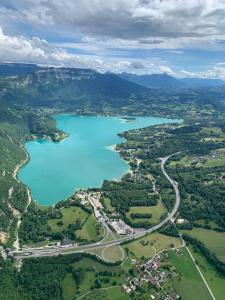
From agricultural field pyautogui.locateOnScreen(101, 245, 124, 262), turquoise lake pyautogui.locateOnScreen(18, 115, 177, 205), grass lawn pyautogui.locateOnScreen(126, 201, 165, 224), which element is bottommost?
turquoise lake pyautogui.locateOnScreen(18, 115, 177, 205)

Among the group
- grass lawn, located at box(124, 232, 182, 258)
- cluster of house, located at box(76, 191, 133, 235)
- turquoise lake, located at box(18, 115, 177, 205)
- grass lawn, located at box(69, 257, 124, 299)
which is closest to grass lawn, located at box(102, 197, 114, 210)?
cluster of house, located at box(76, 191, 133, 235)

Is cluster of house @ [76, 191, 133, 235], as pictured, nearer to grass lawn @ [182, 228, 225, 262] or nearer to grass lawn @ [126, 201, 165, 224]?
grass lawn @ [126, 201, 165, 224]

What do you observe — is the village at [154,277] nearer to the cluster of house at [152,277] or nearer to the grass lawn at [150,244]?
the cluster of house at [152,277]

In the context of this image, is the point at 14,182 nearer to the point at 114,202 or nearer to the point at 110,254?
the point at 114,202

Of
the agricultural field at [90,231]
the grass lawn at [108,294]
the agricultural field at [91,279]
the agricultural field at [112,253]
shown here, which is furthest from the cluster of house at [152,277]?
the agricultural field at [90,231]

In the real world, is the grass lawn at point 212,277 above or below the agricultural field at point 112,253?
below

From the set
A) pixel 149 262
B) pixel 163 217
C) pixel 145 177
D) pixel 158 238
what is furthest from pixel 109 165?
pixel 149 262
